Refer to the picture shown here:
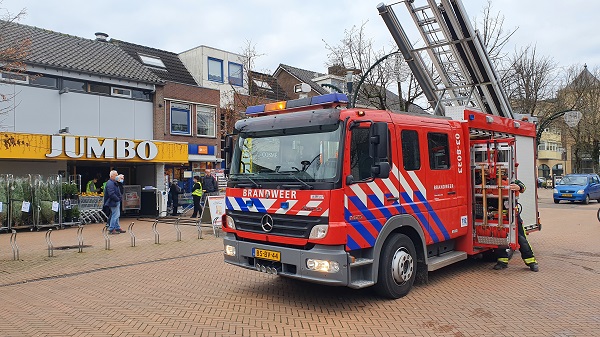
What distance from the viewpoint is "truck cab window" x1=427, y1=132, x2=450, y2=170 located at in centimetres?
684

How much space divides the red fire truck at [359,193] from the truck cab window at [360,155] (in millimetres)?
13

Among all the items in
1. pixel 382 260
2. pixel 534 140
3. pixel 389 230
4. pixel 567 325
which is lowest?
pixel 567 325

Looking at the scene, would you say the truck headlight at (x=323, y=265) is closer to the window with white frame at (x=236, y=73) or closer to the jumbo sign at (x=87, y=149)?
the jumbo sign at (x=87, y=149)

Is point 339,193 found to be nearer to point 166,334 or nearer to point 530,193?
point 166,334

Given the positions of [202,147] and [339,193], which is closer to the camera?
[339,193]

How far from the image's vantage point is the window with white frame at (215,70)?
2813cm

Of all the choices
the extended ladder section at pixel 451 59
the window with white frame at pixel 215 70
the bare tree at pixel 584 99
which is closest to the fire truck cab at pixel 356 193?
the extended ladder section at pixel 451 59

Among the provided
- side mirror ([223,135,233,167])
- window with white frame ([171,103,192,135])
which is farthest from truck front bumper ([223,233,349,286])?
window with white frame ([171,103,192,135])

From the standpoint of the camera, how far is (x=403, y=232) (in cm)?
640

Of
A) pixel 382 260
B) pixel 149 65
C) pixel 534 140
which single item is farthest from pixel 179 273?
pixel 149 65

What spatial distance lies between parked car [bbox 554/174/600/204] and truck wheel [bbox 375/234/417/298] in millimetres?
21144

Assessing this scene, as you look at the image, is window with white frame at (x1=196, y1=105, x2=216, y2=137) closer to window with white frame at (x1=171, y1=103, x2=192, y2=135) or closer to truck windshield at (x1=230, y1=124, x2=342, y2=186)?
window with white frame at (x1=171, y1=103, x2=192, y2=135)

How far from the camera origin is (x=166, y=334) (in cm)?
501

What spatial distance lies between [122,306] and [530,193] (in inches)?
304
